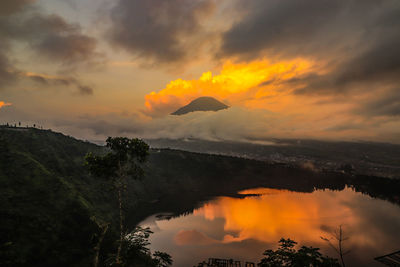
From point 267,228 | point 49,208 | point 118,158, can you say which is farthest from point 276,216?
point 118,158

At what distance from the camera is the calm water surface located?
3388 inches

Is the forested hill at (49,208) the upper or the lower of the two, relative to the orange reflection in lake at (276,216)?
upper

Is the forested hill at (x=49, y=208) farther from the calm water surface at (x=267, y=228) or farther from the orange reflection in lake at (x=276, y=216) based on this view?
the orange reflection in lake at (x=276, y=216)

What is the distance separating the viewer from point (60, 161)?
5177 inches

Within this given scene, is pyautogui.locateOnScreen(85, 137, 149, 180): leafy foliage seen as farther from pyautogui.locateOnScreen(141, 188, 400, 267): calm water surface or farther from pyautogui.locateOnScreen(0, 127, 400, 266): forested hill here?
pyautogui.locateOnScreen(141, 188, 400, 267): calm water surface

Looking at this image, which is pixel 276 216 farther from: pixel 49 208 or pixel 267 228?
pixel 49 208

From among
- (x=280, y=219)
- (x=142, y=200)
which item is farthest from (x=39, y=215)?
(x=280, y=219)

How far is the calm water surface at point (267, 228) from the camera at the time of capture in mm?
86062

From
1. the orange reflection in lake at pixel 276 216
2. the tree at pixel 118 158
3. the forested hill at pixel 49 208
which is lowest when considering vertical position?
the orange reflection in lake at pixel 276 216

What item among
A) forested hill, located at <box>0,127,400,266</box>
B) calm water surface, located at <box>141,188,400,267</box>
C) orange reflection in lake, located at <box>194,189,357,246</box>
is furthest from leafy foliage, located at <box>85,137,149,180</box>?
orange reflection in lake, located at <box>194,189,357,246</box>

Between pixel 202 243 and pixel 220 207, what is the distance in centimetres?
6621

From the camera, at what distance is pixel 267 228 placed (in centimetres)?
11594

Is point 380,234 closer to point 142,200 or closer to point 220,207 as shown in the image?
point 220,207

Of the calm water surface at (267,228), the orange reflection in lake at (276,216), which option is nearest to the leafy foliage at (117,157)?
the calm water surface at (267,228)
